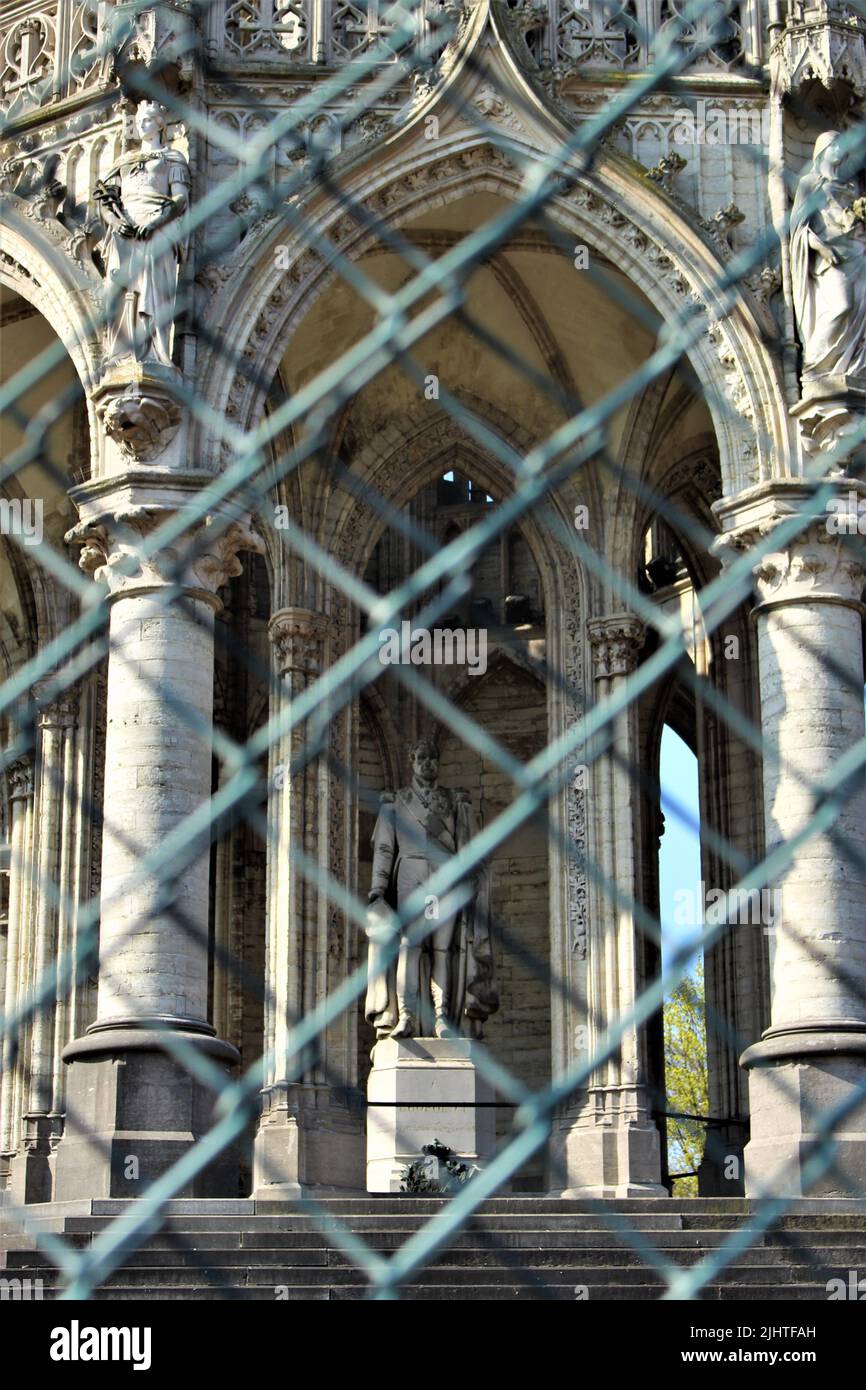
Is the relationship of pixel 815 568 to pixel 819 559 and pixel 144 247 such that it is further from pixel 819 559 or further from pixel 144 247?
pixel 144 247

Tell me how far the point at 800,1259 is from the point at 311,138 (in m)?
9.12

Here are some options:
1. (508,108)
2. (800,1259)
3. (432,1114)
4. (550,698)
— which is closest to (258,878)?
(550,698)

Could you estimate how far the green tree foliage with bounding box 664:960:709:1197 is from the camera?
3925cm

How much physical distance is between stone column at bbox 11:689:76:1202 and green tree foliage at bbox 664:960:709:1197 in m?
15.7

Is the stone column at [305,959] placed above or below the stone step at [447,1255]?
above

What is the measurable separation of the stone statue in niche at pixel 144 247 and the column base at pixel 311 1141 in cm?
593

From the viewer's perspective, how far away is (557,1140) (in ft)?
72.2

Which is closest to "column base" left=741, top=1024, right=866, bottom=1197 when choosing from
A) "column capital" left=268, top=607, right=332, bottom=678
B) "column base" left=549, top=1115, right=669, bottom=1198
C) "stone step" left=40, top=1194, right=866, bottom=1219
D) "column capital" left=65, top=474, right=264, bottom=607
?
"stone step" left=40, top=1194, right=866, bottom=1219

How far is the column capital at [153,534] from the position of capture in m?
19.4

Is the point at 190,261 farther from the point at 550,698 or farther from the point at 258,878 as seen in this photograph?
the point at 258,878

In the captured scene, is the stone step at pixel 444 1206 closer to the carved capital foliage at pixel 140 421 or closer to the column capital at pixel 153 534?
the column capital at pixel 153 534

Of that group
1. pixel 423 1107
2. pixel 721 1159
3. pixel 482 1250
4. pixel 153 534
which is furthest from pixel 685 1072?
pixel 482 1250

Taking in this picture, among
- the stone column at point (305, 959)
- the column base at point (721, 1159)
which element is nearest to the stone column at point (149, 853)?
the stone column at point (305, 959)
